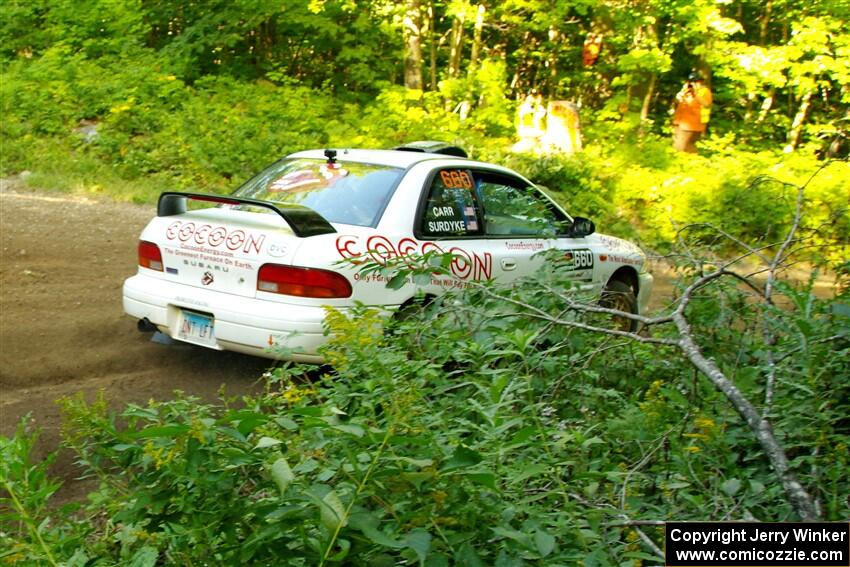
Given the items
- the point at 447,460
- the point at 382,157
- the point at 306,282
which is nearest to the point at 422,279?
the point at 306,282

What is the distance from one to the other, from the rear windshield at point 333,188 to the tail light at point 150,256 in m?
0.78

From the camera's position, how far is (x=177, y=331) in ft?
20.8

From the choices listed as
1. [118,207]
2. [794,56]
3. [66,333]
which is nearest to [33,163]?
[118,207]

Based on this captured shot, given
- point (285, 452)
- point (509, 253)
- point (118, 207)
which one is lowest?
point (118, 207)

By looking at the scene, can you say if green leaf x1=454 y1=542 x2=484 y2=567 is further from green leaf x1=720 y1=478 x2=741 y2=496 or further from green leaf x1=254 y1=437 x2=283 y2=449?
green leaf x1=720 y1=478 x2=741 y2=496

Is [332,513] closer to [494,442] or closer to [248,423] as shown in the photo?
[248,423]

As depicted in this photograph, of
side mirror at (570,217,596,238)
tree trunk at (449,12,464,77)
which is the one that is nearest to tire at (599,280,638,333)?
side mirror at (570,217,596,238)

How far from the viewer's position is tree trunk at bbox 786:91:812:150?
18.1 meters

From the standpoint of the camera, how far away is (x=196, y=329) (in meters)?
6.23

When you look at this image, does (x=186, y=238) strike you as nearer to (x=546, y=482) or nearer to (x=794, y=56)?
(x=546, y=482)

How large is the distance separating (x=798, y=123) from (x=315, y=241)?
1501 cm

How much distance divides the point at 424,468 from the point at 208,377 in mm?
4254

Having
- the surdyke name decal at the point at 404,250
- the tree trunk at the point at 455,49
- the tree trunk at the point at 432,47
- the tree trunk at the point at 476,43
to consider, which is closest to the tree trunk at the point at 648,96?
the tree trunk at the point at 476,43

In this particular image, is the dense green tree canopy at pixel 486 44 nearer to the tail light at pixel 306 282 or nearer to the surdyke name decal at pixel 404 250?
the surdyke name decal at pixel 404 250
